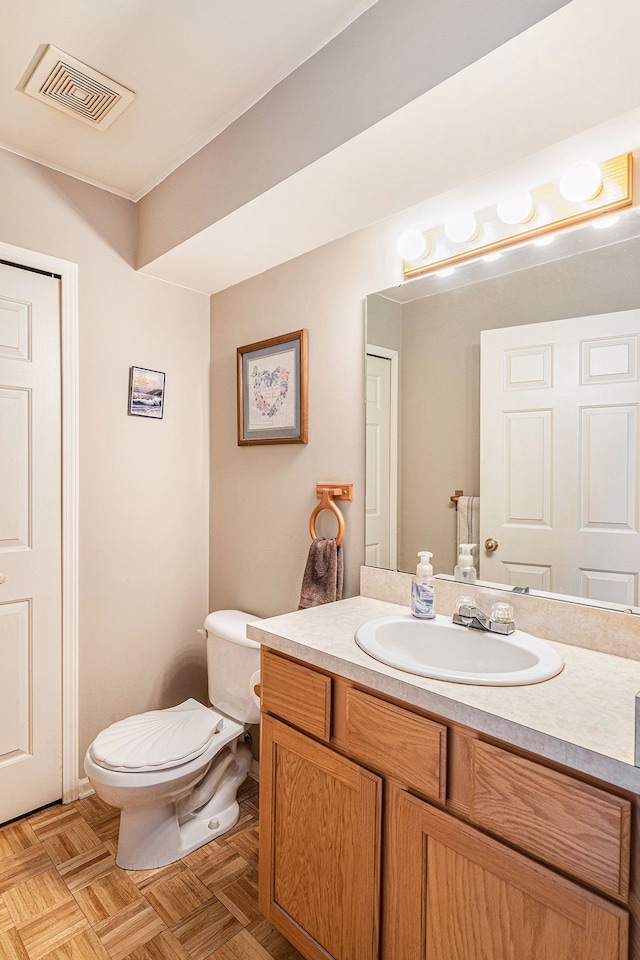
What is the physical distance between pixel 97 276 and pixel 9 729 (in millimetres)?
1756

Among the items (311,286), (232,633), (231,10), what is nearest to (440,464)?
(311,286)

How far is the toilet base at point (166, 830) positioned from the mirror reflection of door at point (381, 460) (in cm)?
109

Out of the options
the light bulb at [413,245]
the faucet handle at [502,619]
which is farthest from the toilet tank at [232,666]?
the light bulb at [413,245]

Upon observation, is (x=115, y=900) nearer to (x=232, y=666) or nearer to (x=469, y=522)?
(x=232, y=666)

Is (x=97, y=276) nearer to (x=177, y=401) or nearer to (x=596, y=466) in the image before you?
(x=177, y=401)

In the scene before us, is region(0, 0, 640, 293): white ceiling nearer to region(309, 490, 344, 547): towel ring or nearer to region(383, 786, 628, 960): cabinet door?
region(309, 490, 344, 547): towel ring

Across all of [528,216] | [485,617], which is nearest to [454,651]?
[485,617]

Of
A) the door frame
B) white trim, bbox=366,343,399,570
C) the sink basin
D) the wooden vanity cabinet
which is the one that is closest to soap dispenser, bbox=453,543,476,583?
the sink basin

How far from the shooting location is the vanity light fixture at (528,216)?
4.16 ft

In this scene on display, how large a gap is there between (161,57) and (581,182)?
1.16 m

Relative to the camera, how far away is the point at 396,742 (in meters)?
1.07

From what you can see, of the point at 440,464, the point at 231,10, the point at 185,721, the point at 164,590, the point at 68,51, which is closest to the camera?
the point at 231,10

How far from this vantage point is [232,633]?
Answer: 1.97m

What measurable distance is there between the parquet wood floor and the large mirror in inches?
43.9
